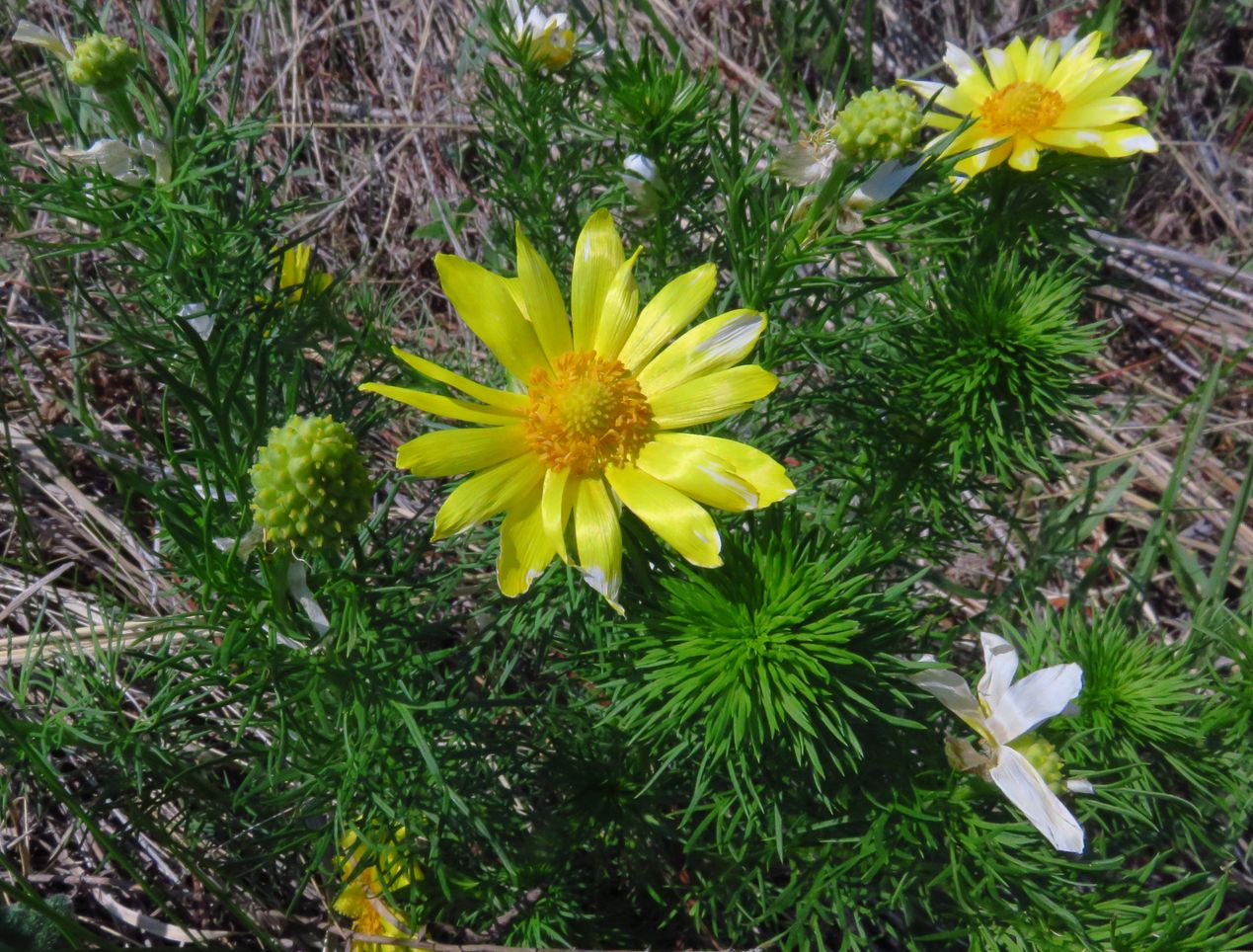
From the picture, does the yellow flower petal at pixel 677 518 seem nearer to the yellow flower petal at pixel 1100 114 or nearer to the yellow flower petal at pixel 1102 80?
the yellow flower petal at pixel 1100 114

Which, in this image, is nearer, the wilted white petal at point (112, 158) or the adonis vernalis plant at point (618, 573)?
the adonis vernalis plant at point (618, 573)

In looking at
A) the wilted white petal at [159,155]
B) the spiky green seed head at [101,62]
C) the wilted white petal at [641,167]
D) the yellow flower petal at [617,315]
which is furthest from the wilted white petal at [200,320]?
the wilted white petal at [641,167]

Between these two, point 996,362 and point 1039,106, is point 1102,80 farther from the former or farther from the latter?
point 996,362

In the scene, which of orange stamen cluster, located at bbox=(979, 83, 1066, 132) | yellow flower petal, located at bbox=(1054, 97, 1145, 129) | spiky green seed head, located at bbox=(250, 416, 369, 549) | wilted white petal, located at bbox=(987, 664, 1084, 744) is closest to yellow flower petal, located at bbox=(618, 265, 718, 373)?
spiky green seed head, located at bbox=(250, 416, 369, 549)

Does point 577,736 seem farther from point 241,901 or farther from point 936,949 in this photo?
point 936,949

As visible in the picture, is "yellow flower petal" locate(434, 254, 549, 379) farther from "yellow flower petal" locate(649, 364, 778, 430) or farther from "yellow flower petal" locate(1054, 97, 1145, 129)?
"yellow flower petal" locate(1054, 97, 1145, 129)

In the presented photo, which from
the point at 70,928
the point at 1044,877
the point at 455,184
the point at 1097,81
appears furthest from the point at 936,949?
the point at 455,184

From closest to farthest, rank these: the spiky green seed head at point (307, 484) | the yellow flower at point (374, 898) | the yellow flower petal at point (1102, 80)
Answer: the spiky green seed head at point (307, 484) → the yellow flower at point (374, 898) → the yellow flower petal at point (1102, 80)
